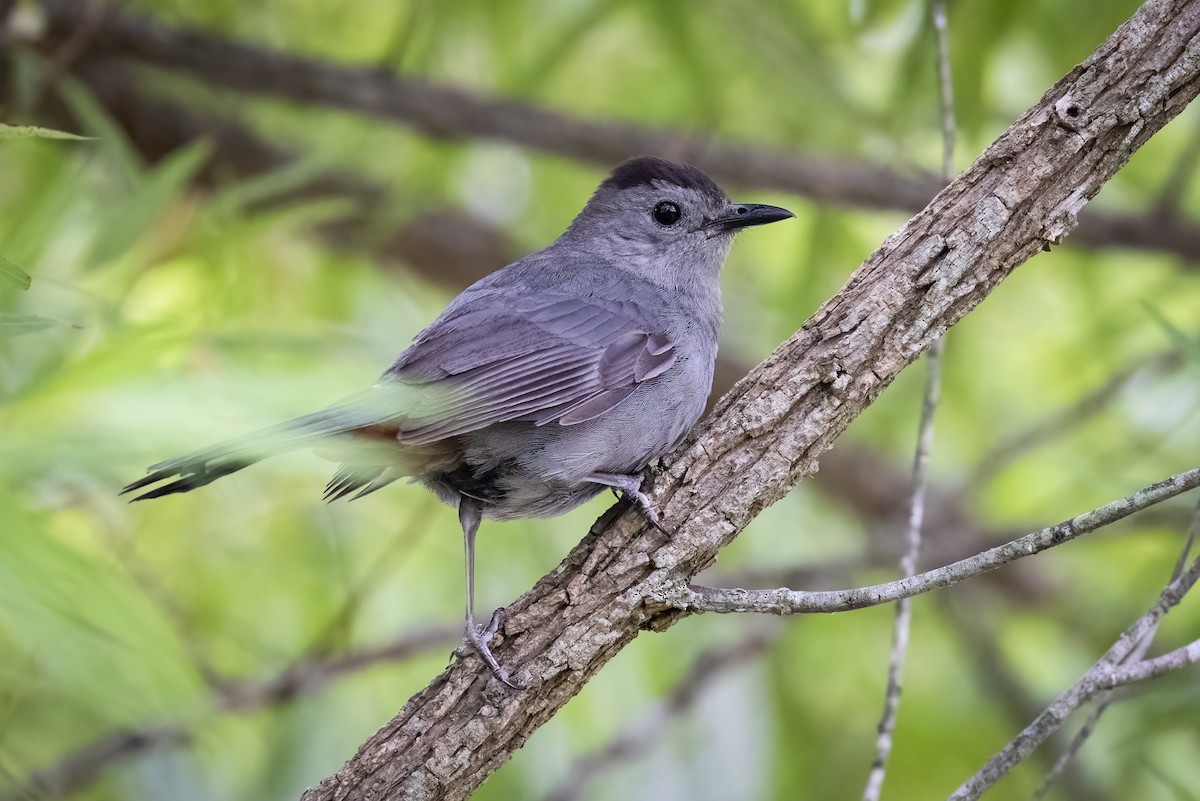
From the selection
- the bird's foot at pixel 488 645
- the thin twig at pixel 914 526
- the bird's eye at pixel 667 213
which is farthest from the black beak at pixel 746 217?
the bird's foot at pixel 488 645

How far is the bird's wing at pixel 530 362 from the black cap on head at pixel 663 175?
2.05 feet

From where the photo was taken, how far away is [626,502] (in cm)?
281

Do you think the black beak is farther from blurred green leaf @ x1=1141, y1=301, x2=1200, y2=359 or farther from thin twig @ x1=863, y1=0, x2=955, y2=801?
blurred green leaf @ x1=1141, y1=301, x2=1200, y2=359

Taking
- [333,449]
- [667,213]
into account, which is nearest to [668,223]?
[667,213]

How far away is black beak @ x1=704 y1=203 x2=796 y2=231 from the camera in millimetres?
3913

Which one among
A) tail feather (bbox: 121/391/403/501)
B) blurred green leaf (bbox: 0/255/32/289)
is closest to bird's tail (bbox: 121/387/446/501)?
tail feather (bbox: 121/391/403/501)

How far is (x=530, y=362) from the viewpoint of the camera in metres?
3.32

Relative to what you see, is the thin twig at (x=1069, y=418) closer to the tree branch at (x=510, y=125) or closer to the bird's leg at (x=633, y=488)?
the tree branch at (x=510, y=125)

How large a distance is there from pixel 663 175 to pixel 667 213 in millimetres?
130

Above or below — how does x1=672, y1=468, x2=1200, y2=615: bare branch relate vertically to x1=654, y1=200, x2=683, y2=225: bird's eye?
below

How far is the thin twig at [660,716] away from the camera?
424 cm

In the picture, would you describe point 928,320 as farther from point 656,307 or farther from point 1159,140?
point 1159,140

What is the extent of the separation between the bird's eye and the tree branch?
54 cm

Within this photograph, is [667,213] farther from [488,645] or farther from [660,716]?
[488,645]
